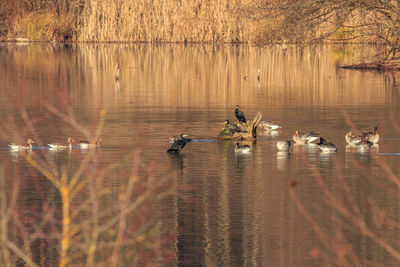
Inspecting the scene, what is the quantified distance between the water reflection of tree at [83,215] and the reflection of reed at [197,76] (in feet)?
36.5

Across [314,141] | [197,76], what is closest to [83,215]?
[314,141]

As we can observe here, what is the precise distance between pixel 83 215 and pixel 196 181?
8.45ft

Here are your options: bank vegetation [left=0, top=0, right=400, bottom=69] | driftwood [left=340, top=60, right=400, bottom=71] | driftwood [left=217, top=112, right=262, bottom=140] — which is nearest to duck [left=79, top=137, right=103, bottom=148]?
driftwood [left=217, top=112, right=262, bottom=140]

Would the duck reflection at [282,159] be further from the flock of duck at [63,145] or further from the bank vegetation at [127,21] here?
the bank vegetation at [127,21]

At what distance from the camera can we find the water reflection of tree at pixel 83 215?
367 inches

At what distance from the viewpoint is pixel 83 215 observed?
11242 mm

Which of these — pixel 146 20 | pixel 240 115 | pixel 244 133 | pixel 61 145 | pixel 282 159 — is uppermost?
pixel 146 20

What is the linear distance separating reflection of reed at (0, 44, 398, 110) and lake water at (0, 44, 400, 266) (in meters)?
0.19

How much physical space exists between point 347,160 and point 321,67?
26.6m

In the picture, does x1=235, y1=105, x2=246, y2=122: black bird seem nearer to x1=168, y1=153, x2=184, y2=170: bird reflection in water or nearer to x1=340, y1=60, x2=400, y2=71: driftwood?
x1=168, y1=153, x2=184, y2=170: bird reflection in water

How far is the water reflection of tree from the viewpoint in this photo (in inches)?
367

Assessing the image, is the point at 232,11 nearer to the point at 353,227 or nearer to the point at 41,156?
the point at 41,156

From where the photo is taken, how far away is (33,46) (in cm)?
6016

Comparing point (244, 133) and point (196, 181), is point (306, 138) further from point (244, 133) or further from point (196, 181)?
point (196, 181)
